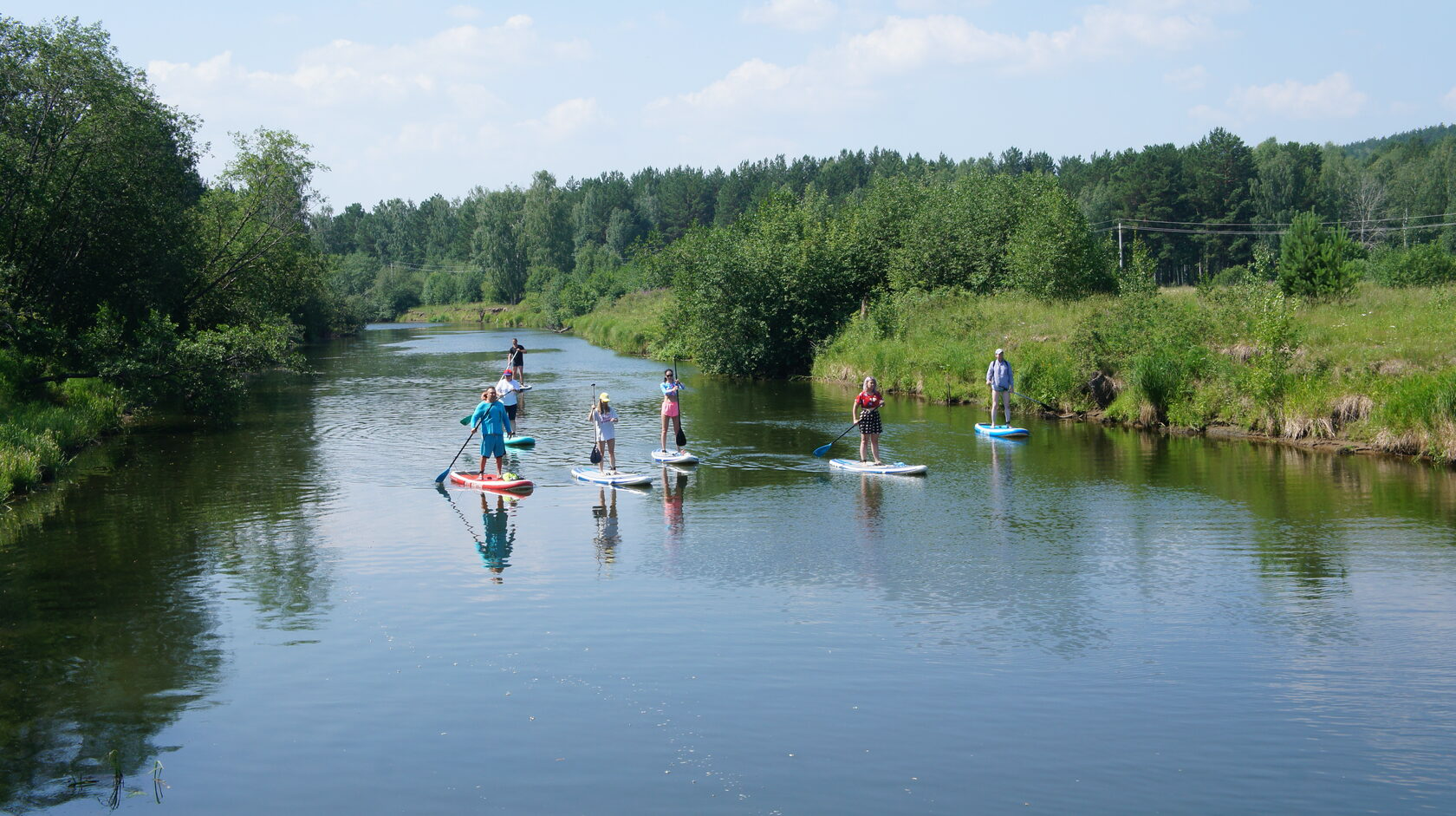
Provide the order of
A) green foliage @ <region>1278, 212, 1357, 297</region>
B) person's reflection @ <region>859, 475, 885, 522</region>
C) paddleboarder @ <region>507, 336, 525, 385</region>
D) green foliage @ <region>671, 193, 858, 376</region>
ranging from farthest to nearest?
green foliage @ <region>671, 193, 858, 376</region> → green foliage @ <region>1278, 212, 1357, 297</region> → paddleboarder @ <region>507, 336, 525, 385</region> → person's reflection @ <region>859, 475, 885, 522</region>

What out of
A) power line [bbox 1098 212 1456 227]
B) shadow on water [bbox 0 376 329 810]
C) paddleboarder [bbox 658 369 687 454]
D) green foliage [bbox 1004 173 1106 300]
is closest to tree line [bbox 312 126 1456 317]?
power line [bbox 1098 212 1456 227]

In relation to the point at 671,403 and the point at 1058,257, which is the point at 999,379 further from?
the point at 1058,257

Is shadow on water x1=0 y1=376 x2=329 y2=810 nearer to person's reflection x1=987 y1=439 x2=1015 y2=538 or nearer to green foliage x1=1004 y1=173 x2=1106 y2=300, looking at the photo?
person's reflection x1=987 y1=439 x2=1015 y2=538

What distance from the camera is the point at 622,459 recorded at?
74.0 feet

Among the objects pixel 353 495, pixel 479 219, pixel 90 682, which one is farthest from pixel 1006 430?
pixel 479 219

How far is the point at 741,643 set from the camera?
10.7 meters

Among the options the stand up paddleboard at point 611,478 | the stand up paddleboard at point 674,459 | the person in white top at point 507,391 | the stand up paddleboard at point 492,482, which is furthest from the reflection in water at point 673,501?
the person in white top at point 507,391

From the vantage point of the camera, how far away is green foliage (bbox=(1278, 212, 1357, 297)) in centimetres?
3494

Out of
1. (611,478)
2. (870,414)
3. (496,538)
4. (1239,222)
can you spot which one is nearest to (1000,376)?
(870,414)

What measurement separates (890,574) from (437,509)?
8096 millimetres

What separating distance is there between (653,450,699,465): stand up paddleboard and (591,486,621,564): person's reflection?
254cm

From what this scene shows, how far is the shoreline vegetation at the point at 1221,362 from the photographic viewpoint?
73.6 feet

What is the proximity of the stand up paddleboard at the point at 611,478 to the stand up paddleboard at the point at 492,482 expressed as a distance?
0.93 meters

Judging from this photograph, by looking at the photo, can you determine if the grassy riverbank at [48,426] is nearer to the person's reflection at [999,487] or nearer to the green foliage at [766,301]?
the person's reflection at [999,487]
